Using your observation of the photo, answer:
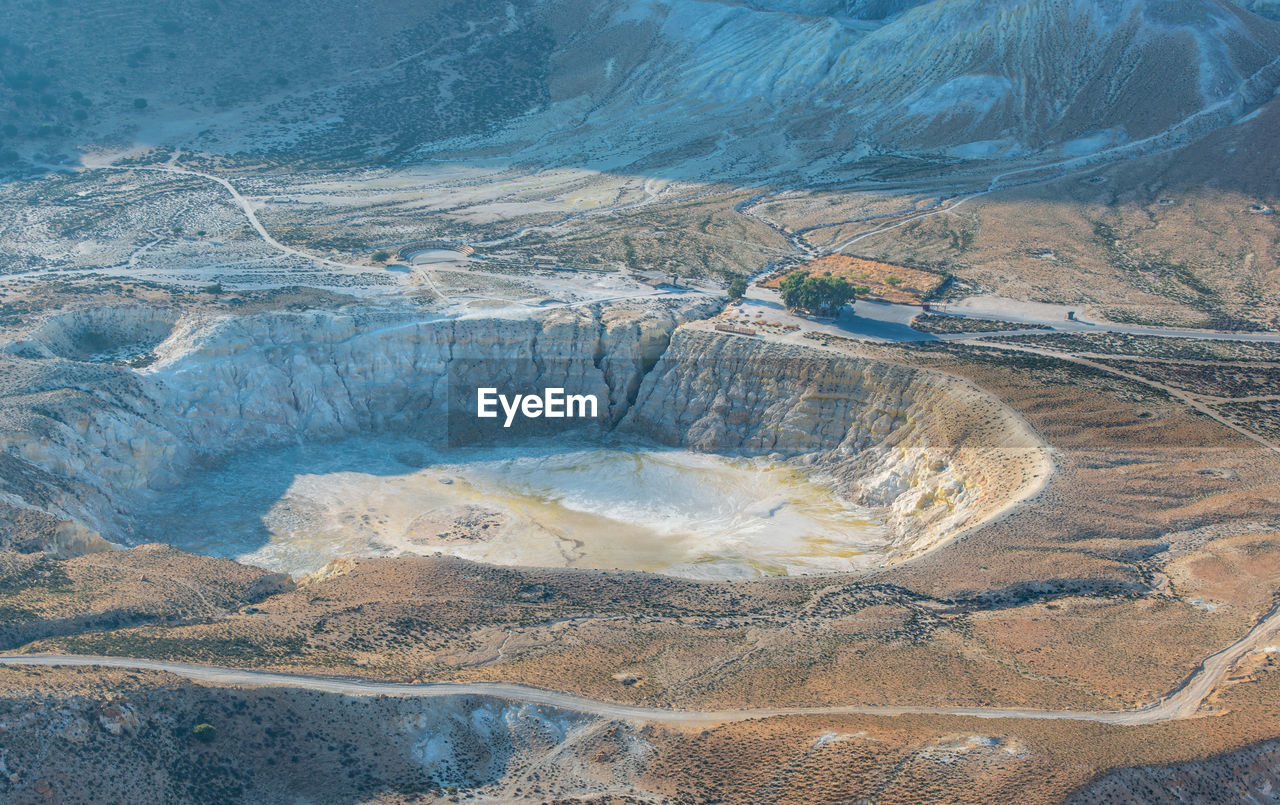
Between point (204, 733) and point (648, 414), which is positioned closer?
point (204, 733)

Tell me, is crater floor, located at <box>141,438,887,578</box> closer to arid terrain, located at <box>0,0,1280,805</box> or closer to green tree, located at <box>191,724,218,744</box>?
arid terrain, located at <box>0,0,1280,805</box>

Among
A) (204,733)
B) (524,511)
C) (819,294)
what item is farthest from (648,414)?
(204,733)

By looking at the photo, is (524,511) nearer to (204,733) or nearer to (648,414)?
(648,414)

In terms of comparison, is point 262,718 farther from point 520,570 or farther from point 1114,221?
point 1114,221

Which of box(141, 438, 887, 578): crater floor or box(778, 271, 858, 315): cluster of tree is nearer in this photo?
box(141, 438, 887, 578): crater floor

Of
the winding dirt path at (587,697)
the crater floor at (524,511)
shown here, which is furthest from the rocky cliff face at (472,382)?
Answer: the winding dirt path at (587,697)

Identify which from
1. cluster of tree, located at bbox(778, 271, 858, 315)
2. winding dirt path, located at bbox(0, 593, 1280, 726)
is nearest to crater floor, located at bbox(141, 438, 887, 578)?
winding dirt path, located at bbox(0, 593, 1280, 726)

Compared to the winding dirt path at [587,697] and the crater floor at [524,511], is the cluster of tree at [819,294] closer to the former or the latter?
the crater floor at [524,511]
